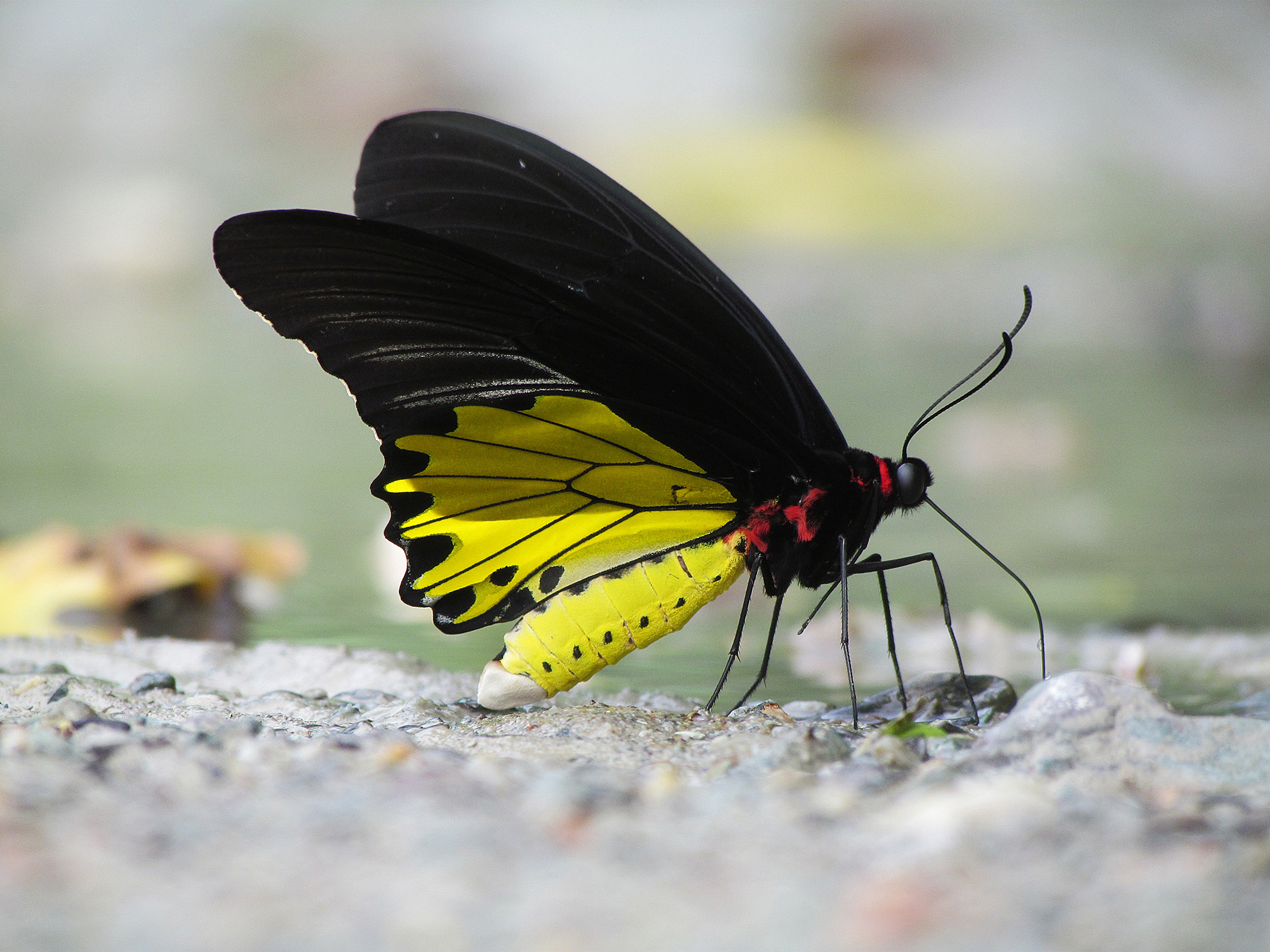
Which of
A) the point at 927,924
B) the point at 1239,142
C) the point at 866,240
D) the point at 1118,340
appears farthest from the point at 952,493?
the point at 1239,142

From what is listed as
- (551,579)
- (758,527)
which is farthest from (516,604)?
(758,527)

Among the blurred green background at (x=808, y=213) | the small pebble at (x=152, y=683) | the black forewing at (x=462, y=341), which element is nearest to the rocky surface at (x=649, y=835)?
the small pebble at (x=152, y=683)

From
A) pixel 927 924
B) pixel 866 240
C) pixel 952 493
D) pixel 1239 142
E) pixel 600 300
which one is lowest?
pixel 927 924

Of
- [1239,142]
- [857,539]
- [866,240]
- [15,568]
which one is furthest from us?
[1239,142]

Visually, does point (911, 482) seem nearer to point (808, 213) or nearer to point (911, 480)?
point (911, 480)

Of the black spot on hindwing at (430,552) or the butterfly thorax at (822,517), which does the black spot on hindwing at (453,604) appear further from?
the butterfly thorax at (822,517)

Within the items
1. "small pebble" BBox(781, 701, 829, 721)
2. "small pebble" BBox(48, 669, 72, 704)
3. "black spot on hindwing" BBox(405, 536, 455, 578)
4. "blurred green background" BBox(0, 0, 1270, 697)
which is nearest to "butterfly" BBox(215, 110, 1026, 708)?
"black spot on hindwing" BBox(405, 536, 455, 578)

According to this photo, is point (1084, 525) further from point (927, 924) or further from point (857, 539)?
point (927, 924)
